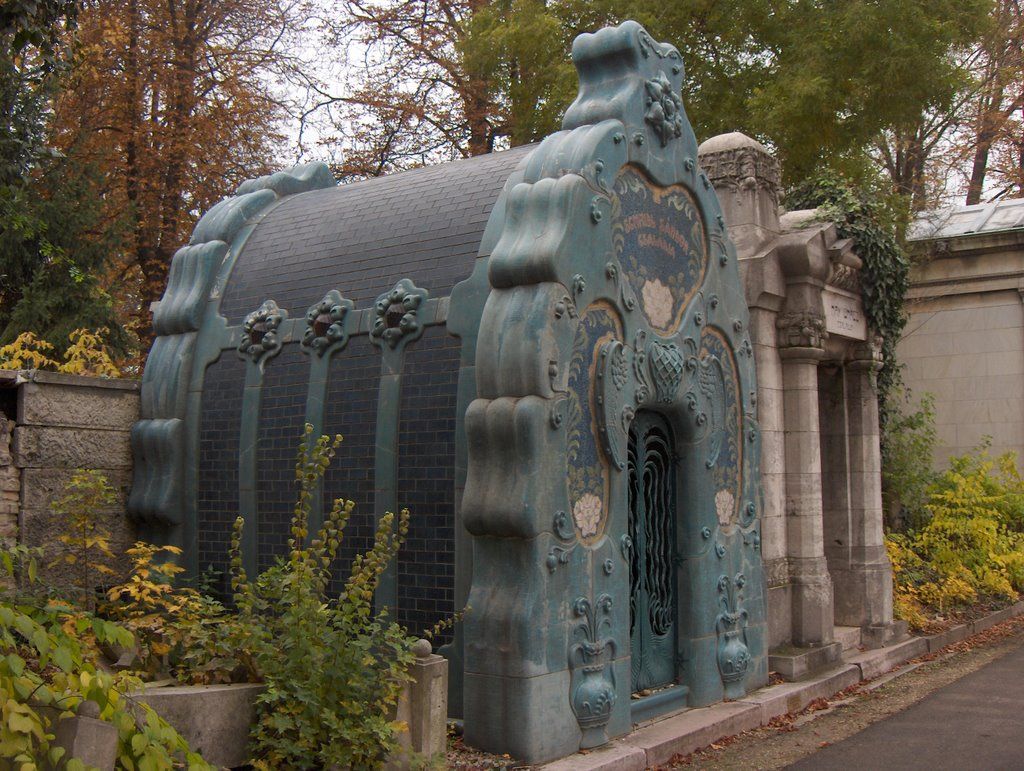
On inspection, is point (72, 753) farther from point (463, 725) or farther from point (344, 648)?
→ point (463, 725)

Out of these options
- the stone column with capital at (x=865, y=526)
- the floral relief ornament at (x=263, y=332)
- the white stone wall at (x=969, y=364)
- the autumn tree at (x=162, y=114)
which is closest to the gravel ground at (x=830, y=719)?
the stone column with capital at (x=865, y=526)

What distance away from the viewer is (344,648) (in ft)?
17.8

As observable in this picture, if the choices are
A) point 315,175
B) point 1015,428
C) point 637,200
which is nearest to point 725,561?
point 637,200

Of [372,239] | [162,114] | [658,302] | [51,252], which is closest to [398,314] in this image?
[372,239]

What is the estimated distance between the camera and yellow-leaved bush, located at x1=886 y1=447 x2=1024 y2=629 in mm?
12672

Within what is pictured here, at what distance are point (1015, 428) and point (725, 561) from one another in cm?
1161

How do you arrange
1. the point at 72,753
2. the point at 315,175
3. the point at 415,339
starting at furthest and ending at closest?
the point at 315,175, the point at 415,339, the point at 72,753

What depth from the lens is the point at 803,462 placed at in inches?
399

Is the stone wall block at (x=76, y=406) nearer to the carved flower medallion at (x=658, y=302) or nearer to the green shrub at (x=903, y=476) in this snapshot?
the carved flower medallion at (x=658, y=302)

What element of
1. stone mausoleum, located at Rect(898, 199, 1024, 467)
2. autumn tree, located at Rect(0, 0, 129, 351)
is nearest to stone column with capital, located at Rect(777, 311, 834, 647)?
autumn tree, located at Rect(0, 0, 129, 351)

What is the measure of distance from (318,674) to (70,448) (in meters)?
3.96

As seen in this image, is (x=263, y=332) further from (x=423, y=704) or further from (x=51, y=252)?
(x=51, y=252)

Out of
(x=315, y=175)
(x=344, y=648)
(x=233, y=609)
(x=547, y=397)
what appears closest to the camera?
(x=344, y=648)

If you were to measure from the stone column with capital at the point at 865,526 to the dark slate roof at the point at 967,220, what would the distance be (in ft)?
25.5
